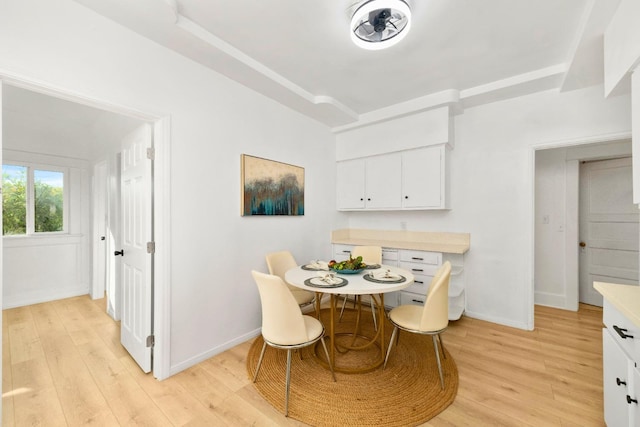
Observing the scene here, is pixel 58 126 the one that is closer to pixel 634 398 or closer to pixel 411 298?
pixel 411 298

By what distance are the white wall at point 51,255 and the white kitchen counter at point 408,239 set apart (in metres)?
3.97

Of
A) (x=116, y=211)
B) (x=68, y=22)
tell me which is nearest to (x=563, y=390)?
(x=68, y=22)

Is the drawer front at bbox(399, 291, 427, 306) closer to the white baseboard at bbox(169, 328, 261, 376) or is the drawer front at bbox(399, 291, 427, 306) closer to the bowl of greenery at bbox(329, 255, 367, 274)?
the bowl of greenery at bbox(329, 255, 367, 274)

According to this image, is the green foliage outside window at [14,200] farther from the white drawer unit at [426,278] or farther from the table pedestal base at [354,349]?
the white drawer unit at [426,278]

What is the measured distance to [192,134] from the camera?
2301 millimetres

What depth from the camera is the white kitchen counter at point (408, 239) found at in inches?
128

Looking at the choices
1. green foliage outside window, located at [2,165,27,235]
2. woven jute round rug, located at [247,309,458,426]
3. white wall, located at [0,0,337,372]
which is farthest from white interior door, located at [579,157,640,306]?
green foliage outside window, located at [2,165,27,235]

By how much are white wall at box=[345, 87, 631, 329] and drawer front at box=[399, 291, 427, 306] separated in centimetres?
67

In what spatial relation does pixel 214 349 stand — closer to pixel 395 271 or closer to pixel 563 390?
pixel 395 271

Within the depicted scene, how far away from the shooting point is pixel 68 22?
5.36ft

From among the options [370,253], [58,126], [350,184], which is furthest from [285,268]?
[58,126]

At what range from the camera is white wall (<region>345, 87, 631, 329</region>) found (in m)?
2.74

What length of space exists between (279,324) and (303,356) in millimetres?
773

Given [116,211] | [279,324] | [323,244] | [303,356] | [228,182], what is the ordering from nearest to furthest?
[279,324] → [303,356] → [228,182] → [116,211] → [323,244]
